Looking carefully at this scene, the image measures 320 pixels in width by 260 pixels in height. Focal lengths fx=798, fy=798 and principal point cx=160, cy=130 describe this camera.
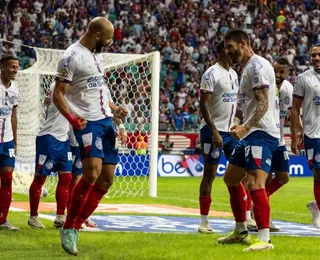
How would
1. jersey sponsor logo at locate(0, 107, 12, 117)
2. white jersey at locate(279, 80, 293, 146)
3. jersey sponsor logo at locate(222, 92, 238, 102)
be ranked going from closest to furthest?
jersey sponsor logo at locate(222, 92, 238, 102) < jersey sponsor logo at locate(0, 107, 12, 117) < white jersey at locate(279, 80, 293, 146)

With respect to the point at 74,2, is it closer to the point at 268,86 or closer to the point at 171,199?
the point at 171,199

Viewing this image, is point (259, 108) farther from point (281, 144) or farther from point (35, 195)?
point (35, 195)

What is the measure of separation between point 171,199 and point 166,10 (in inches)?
820

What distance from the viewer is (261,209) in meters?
8.46

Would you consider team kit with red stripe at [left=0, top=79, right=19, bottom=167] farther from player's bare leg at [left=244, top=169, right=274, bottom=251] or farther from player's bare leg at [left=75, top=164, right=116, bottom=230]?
player's bare leg at [left=244, top=169, right=274, bottom=251]

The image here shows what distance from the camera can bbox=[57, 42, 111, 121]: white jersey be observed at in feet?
27.9

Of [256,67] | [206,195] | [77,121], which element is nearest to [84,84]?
[77,121]

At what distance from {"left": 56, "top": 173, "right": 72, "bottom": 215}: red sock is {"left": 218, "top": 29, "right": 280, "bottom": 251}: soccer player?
3.00m

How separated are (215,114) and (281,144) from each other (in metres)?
1.01

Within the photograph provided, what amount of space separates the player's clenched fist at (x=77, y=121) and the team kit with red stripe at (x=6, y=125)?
2.97 m

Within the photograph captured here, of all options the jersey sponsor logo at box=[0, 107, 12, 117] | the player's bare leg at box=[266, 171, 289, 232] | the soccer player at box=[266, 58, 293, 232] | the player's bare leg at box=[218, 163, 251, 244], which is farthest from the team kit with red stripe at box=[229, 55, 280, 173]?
the jersey sponsor logo at box=[0, 107, 12, 117]

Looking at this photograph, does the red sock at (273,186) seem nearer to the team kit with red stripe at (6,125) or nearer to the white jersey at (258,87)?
the white jersey at (258,87)

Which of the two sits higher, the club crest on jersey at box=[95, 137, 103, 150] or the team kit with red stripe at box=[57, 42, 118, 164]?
the team kit with red stripe at box=[57, 42, 118, 164]

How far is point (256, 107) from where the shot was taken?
8.54 m
